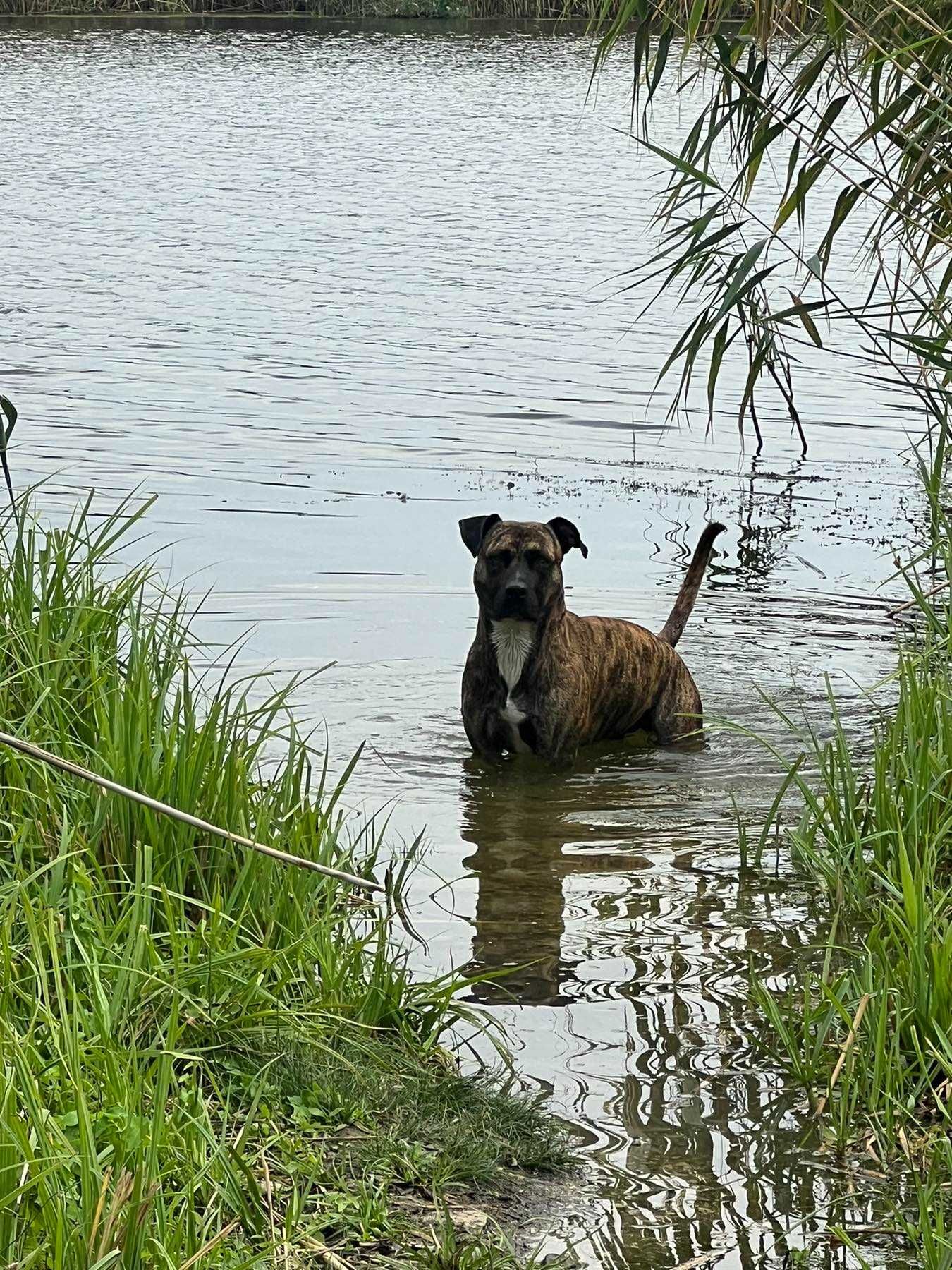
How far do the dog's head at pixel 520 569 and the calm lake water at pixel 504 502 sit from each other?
68 centimetres

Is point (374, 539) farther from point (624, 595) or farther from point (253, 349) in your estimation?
point (253, 349)

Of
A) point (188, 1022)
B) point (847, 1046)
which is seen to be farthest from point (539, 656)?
point (188, 1022)

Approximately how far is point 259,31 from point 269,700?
36.9m

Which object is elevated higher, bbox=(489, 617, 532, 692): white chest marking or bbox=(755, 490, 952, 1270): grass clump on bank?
bbox=(489, 617, 532, 692): white chest marking

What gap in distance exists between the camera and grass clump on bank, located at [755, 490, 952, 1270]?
348 cm

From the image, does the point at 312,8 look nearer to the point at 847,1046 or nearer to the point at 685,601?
the point at 685,601

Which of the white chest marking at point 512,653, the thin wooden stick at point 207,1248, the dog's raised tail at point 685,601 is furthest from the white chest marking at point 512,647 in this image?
the thin wooden stick at point 207,1248

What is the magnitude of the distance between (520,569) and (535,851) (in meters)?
1.21

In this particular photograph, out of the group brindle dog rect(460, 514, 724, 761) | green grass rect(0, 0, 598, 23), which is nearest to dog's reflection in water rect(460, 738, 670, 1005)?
brindle dog rect(460, 514, 724, 761)

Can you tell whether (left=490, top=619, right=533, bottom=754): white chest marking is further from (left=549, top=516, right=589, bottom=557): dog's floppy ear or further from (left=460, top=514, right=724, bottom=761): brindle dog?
(left=549, top=516, right=589, bottom=557): dog's floppy ear

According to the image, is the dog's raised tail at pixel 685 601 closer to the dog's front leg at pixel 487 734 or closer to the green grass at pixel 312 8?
the dog's front leg at pixel 487 734

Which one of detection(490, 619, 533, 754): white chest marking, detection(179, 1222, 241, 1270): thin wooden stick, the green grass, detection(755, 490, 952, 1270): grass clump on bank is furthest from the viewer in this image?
the green grass

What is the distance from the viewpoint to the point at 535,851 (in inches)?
228

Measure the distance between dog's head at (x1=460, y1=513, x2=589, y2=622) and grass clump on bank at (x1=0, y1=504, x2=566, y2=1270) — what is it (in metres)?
1.82
